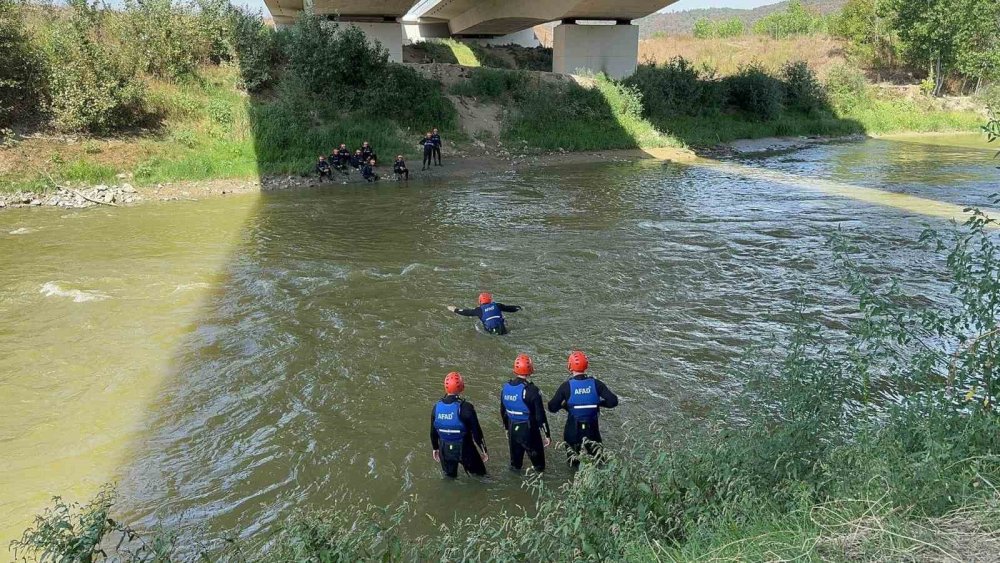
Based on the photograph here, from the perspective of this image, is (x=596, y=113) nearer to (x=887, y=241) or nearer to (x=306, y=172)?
(x=306, y=172)

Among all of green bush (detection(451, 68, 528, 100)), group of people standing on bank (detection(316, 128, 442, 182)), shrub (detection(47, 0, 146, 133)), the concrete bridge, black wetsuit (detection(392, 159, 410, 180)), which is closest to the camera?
shrub (detection(47, 0, 146, 133))

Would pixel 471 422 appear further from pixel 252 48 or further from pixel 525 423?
pixel 252 48

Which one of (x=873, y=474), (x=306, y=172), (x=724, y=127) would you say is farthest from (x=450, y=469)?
(x=724, y=127)

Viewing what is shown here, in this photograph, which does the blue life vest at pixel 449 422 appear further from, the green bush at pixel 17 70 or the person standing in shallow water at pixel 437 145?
the green bush at pixel 17 70

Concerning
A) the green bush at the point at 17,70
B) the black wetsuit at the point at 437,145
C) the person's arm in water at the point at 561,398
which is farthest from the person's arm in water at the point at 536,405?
the green bush at the point at 17,70

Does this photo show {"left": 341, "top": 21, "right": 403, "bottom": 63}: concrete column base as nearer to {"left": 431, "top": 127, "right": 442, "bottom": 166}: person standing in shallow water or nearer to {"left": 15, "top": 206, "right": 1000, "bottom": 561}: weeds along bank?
{"left": 431, "top": 127, "right": 442, "bottom": 166}: person standing in shallow water

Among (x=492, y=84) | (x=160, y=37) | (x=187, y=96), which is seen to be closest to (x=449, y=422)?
(x=187, y=96)

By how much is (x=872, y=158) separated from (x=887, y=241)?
17.2 meters

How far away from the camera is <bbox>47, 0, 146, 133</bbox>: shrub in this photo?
22938 millimetres

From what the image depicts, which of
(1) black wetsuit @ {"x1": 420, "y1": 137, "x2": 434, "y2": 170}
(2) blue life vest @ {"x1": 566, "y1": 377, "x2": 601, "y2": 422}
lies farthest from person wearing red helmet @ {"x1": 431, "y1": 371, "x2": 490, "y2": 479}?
(1) black wetsuit @ {"x1": 420, "y1": 137, "x2": 434, "y2": 170}

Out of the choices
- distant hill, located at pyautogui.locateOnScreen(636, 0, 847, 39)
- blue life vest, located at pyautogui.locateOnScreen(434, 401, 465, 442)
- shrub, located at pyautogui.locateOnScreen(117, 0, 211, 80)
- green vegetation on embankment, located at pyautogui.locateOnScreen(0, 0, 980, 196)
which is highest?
distant hill, located at pyautogui.locateOnScreen(636, 0, 847, 39)

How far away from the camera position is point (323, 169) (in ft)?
78.8

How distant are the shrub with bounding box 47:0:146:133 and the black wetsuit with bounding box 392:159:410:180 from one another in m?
9.35

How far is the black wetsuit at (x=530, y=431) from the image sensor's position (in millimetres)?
7121
